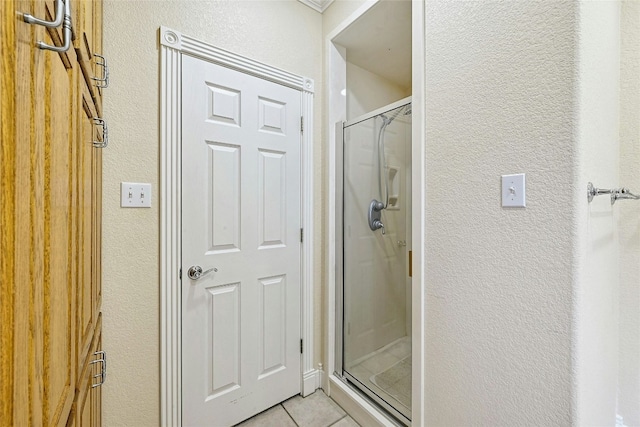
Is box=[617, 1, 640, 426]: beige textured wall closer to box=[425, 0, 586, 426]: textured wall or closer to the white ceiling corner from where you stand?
box=[425, 0, 586, 426]: textured wall

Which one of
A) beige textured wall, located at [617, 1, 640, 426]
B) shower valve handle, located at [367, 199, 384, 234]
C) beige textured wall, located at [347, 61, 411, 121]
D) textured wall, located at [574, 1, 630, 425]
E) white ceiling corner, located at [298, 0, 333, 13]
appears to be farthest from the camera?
beige textured wall, located at [347, 61, 411, 121]

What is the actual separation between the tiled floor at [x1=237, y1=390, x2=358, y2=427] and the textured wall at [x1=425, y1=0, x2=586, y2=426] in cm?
62

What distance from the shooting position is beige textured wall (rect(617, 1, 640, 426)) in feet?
3.91

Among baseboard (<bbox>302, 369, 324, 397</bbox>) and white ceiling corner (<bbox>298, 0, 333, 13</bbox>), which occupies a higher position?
white ceiling corner (<bbox>298, 0, 333, 13</bbox>)

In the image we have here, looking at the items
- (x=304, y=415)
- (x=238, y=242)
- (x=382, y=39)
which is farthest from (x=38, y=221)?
(x=382, y=39)

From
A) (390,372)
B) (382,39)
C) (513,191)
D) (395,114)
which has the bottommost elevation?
(390,372)

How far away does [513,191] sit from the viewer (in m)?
0.91

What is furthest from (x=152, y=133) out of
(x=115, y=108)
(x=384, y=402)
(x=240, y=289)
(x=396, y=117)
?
(x=384, y=402)

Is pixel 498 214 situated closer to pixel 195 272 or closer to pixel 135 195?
pixel 195 272

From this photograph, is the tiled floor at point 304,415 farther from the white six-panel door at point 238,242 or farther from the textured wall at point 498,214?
the textured wall at point 498,214

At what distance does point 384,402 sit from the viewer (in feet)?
4.97

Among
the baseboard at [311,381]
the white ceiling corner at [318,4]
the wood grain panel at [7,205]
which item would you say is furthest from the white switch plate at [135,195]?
the white ceiling corner at [318,4]

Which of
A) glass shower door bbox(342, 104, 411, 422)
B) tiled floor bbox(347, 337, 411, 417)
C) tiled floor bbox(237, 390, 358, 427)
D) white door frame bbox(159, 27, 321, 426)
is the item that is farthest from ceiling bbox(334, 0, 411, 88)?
tiled floor bbox(237, 390, 358, 427)

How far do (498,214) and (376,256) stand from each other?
0.88m
